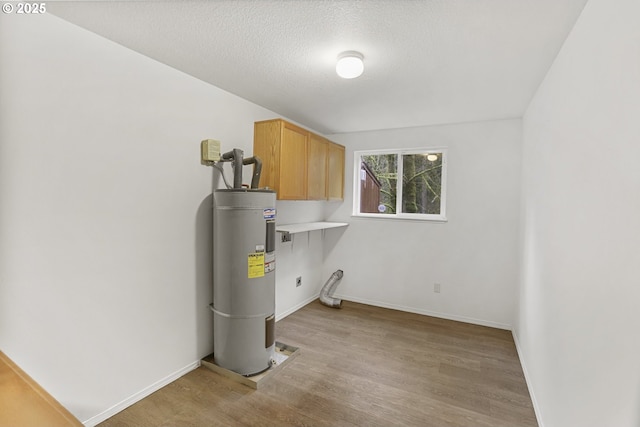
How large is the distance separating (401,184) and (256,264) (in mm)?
2556

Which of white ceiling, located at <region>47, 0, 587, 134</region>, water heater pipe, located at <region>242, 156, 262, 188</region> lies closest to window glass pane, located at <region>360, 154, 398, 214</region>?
white ceiling, located at <region>47, 0, 587, 134</region>

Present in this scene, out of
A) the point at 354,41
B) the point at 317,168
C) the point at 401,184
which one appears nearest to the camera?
the point at 354,41

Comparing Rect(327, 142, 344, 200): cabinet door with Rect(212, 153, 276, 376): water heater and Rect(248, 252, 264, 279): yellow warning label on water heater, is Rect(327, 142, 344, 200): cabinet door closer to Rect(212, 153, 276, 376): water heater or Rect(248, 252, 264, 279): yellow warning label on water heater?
Rect(212, 153, 276, 376): water heater

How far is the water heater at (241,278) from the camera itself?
8.16 feet

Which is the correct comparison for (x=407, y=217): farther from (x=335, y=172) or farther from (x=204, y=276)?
(x=204, y=276)

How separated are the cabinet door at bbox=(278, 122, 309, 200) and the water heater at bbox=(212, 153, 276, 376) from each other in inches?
23.7

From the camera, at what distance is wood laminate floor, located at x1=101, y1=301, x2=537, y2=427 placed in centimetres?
207

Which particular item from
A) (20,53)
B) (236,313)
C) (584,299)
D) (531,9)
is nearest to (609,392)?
(584,299)

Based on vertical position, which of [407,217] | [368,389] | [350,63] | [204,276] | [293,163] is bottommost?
[368,389]

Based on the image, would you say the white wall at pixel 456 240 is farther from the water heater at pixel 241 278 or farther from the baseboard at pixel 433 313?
the water heater at pixel 241 278

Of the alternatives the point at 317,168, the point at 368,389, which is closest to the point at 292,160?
the point at 317,168

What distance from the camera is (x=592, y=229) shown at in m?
1.31

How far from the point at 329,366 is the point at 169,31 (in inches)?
113

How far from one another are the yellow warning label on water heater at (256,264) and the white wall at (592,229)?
2.06 metres
